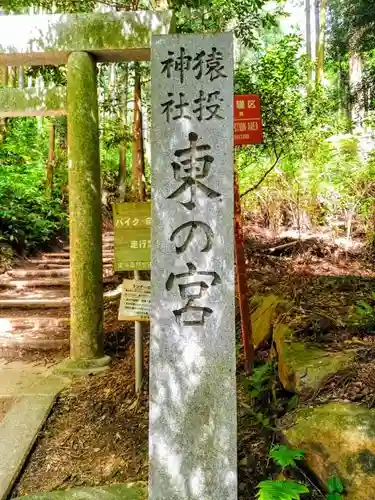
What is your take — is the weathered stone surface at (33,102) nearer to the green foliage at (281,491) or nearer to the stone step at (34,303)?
the stone step at (34,303)

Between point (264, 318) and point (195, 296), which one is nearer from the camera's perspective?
→ point (195, 296)

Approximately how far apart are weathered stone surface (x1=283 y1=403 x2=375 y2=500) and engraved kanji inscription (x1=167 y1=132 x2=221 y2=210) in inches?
52.2

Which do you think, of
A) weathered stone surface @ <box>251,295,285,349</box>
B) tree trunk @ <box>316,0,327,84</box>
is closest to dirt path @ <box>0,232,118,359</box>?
weathered stone surface @ <box>251,295,285,349</box>

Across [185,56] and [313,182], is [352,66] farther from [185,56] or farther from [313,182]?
[185,56]

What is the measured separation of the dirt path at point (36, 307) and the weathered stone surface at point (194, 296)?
11.0ft

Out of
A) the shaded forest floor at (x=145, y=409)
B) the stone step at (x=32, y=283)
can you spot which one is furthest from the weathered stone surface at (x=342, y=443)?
the stone step at (x=32, y=283)

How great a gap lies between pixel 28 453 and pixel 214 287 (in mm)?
1968

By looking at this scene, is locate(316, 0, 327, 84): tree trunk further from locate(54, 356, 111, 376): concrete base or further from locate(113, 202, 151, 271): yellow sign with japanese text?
locate(54, 356, 111, 376): concrete base

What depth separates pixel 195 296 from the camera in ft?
8.12

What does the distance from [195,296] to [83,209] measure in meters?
2.58

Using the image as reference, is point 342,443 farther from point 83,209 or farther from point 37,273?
point 37,273

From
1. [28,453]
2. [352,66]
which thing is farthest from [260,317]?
[352,66]

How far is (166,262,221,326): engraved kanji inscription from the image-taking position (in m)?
2.47

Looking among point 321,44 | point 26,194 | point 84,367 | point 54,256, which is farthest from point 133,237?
point 321,44
